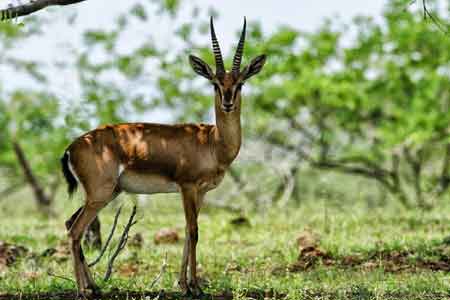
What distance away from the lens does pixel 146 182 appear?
7465 mm

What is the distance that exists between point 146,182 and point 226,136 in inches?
33.2

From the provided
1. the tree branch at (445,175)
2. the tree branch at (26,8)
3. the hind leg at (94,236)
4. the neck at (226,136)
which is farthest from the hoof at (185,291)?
the tree branch at (445,175)

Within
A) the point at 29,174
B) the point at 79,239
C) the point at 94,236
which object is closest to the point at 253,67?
the point at 79,239

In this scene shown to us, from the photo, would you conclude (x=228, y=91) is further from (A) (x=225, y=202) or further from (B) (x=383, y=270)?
(A) (x=225, y=202)

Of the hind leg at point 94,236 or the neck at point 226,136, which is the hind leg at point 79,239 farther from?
the hind leg at point 94,236

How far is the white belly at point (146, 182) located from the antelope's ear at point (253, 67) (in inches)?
46.4

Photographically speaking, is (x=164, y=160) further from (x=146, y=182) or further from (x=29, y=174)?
(x=29, y=174)

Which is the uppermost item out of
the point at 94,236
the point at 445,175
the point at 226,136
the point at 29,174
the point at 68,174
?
the point at 226,136

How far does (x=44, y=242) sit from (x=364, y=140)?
1139cm

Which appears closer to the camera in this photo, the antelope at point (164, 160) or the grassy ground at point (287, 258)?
the antelope at point (164, 160)

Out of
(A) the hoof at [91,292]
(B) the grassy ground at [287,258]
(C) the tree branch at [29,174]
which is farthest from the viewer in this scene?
(C) the tree branch at [29,174]

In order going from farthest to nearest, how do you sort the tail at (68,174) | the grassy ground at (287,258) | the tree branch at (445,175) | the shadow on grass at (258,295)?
the tree branch at (445,175) → the grassy ground at (287,258) → the tail at (68,174) → the shadow on grass at (258,295)

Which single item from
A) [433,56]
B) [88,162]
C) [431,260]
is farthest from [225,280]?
[433,56]

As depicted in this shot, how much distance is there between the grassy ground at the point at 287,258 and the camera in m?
7.63
